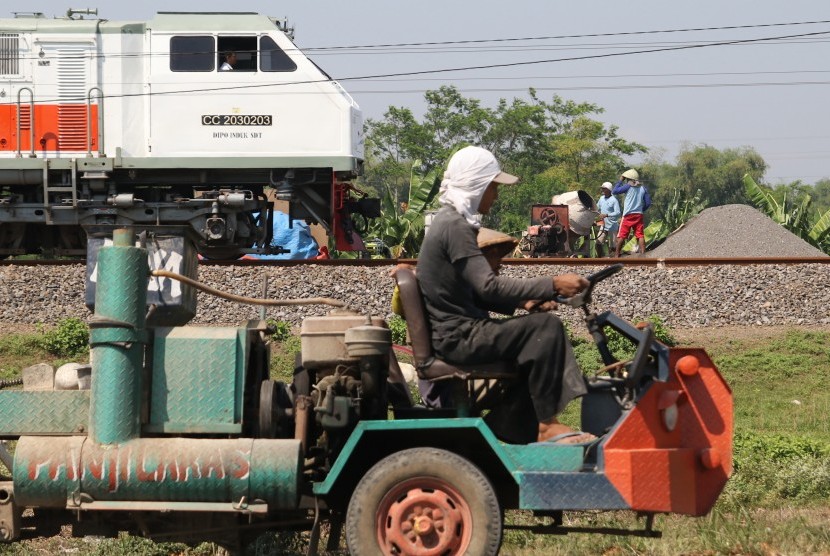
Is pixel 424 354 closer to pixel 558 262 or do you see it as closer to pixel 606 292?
pixel 606 292

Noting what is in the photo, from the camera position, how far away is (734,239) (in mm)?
23547

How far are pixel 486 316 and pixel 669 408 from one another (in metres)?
1.07

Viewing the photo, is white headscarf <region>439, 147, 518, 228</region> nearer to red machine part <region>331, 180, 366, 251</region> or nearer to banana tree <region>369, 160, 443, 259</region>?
red machine part <region>331, 180, 366, 251</region>

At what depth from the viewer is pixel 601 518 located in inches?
314

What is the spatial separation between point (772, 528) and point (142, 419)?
12.2 ft

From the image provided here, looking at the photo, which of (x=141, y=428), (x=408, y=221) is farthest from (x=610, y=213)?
(x=141, y=428)

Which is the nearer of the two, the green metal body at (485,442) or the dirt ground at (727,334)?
the green metal body at (485,442)

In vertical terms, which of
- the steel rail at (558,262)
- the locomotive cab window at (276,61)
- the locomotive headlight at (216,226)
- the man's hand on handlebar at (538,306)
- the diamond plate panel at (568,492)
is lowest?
the diamond plate panel at (568,492)

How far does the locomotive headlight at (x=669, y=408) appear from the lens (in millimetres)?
5785

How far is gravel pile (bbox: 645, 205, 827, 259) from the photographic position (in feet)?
75.1

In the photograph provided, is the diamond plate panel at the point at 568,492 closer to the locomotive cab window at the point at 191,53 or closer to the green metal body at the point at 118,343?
the green metal body at the point at 118,343

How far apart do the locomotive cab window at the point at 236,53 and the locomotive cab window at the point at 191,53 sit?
155mm

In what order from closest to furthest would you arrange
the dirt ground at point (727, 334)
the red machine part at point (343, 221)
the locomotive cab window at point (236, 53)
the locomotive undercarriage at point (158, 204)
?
the dirt ground at point (727, 334), the locomotive undercarriage at point (158, 204), the red machine part at point (343, 221), the locomotive cab window at point (236, 53)

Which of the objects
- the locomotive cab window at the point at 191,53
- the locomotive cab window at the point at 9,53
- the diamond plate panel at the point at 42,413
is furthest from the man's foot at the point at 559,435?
the locomotive cab window at the point at 9,53
